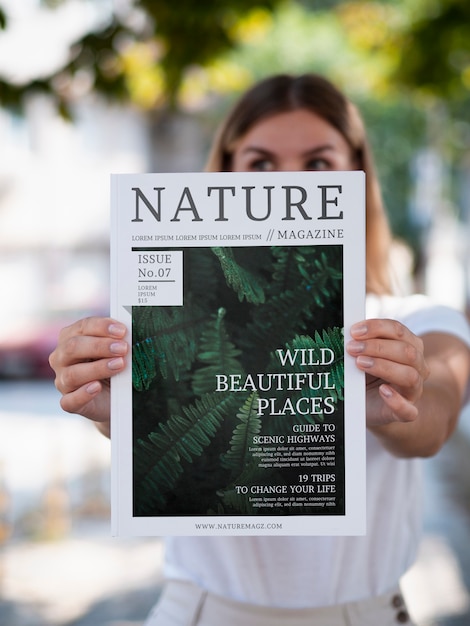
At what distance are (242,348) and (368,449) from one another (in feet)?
2.04

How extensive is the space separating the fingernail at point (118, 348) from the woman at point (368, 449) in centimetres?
8

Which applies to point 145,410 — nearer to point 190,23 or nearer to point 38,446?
point 190,23

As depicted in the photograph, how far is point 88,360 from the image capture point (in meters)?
1.52

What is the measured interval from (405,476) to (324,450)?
624 millimetres

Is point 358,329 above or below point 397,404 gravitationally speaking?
above

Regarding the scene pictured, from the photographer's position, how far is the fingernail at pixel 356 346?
4.70 ft

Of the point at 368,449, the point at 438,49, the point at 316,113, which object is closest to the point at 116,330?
the point at 368,449

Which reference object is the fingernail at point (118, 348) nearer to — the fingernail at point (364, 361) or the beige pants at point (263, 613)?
the fingernail at point (364, 361)

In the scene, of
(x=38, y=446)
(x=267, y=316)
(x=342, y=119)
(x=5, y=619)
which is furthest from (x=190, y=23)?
(x=38, y=446)

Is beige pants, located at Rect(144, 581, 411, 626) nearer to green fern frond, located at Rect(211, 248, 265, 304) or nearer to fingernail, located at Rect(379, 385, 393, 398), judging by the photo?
fingernail, located at Rect(379, 385, 393, 398)

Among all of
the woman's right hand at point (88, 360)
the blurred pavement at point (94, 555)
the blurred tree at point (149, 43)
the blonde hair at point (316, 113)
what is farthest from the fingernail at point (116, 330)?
the blurred pavement at point (94, 555)

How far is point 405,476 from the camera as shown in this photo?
2.02 metres

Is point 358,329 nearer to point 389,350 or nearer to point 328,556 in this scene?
point 389,350

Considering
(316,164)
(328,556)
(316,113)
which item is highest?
(316,113)
